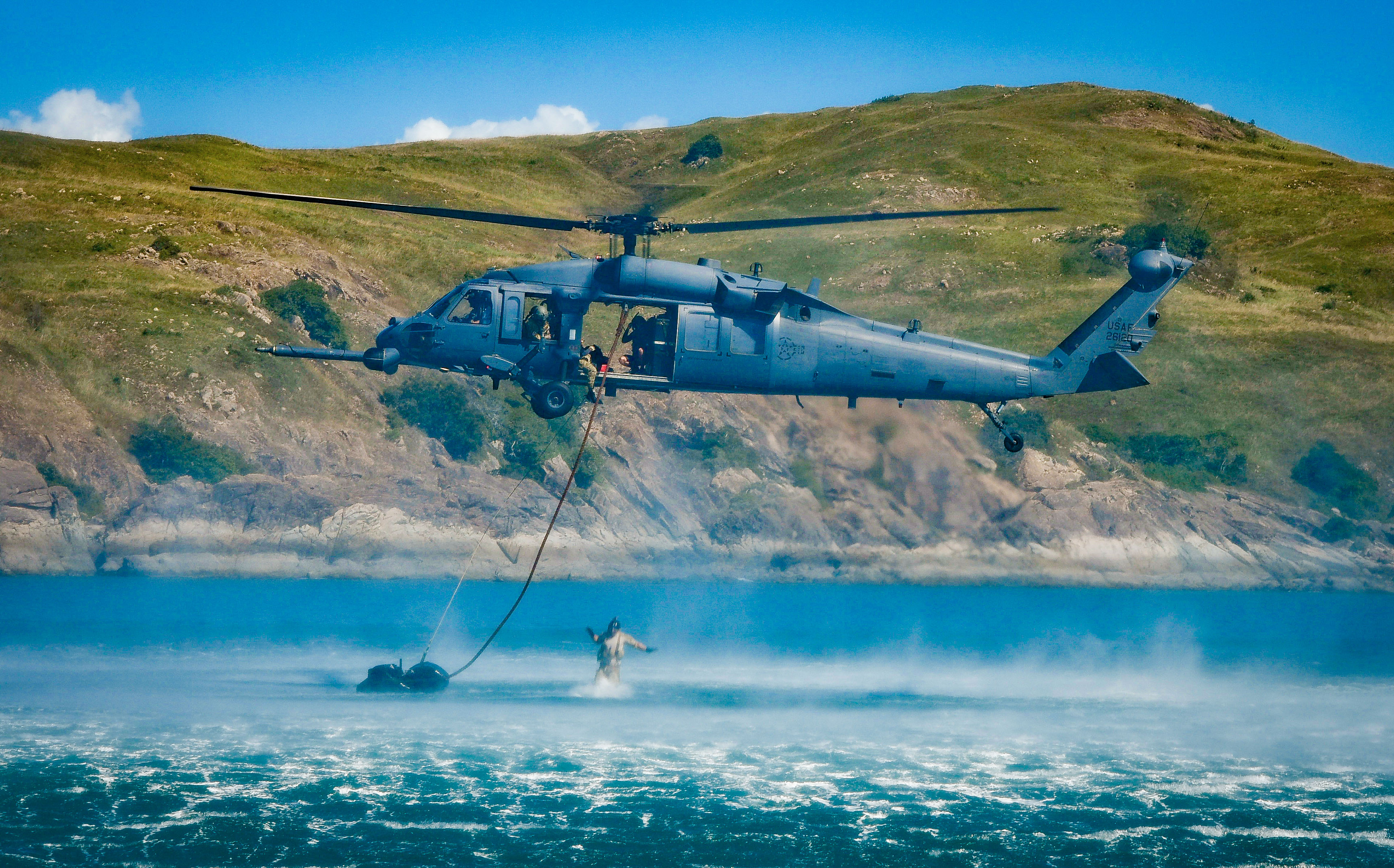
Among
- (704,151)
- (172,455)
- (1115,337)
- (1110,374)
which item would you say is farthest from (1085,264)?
(1110,374)

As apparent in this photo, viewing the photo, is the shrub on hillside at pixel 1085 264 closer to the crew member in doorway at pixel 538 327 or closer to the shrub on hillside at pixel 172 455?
the shrub on hillside at pixel 172 455

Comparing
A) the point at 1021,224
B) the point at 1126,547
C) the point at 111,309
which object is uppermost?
the point at 1021,224

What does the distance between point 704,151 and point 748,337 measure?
432ft

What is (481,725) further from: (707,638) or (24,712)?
(707,638)

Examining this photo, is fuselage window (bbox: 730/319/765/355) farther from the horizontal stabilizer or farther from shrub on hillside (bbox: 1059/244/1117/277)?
shrub on hillside (bbox: 1059/244/1117/277)

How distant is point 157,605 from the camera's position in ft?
220

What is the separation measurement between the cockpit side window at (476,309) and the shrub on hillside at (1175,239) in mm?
96662

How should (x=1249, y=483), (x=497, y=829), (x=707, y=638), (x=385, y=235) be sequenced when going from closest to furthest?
(x=497, y=829) < (x=707, y=638) < (x=1249, y=483) < (x=385, y=235)

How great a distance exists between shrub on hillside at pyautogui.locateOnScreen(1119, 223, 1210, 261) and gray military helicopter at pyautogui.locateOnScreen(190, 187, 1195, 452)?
289 ft

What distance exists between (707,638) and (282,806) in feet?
126

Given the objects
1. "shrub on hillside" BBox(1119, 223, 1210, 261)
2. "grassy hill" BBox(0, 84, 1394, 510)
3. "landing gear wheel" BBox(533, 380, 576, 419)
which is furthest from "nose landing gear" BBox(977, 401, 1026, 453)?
"shrub on hillside" BBox(1119, 223, 1210, 261)

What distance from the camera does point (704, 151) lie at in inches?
6176

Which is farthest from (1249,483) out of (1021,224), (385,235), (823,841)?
(823,841)

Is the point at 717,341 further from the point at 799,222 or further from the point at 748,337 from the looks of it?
the point at 799,222
